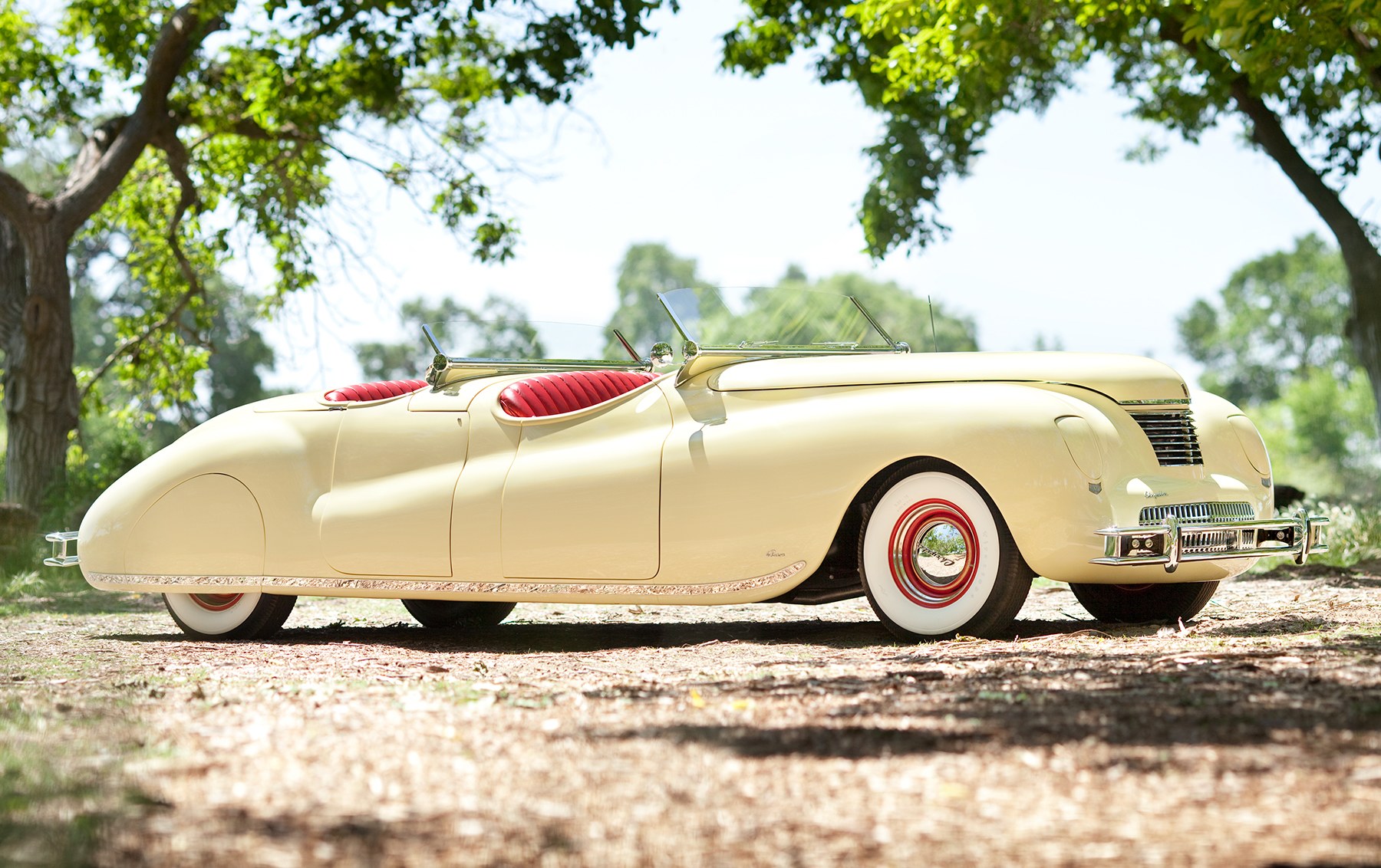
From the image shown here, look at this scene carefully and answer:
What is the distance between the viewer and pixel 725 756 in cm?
310

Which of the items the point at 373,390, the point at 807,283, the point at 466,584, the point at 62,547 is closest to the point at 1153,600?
the point at 466,584

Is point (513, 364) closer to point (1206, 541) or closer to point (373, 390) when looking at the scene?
point (373, 390)

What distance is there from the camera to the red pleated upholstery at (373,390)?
686 cm

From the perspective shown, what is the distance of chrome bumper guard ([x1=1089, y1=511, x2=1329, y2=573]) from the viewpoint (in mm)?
4984

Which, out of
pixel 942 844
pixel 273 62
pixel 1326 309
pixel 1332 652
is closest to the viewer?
pixel 942 844

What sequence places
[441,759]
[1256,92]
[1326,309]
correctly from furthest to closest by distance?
1. [1326,309]
2. [1256,92]
3. [441,759]

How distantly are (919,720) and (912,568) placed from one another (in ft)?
6.43

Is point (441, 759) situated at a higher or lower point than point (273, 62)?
lower

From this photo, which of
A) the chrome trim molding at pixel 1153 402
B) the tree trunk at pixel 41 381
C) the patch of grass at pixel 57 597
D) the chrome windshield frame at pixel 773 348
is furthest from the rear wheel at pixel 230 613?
the tree trunk at pixel 41 381

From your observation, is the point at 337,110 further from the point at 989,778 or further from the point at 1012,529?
the point at 989,778

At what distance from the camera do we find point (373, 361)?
79812mm

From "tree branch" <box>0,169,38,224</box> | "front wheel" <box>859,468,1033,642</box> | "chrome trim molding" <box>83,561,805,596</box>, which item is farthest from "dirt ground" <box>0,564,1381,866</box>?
"tree branch" <box>0,169,38,224</box>

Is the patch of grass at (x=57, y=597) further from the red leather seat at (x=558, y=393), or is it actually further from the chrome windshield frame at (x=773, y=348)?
the chrome windshield frame at (x=773, y=348)

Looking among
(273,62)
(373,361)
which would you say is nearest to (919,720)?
(273,62)
